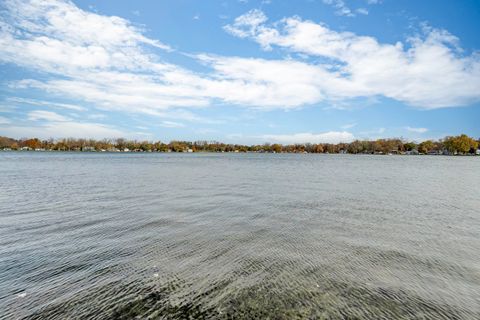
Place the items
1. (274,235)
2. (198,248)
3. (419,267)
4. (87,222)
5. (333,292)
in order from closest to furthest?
1. (333,292)
2. (419,267)
3. (198,248)
4. (274,235)
5. (87,222)

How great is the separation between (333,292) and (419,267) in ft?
12.3

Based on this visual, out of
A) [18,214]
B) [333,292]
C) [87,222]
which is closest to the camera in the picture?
[333,292]

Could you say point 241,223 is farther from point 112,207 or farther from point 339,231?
point 112,207

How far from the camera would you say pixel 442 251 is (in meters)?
9.88

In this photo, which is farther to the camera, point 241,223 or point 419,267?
point 241,223

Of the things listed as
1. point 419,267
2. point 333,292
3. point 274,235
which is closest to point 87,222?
point 274,235

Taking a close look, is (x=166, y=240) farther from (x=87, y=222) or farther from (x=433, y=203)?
(x=433, y=203)

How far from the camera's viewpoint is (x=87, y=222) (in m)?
13.3

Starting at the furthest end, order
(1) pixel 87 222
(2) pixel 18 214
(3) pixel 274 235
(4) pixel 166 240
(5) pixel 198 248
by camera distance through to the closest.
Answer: (2) pixel 18 214 < (1) pixel 87 222 < (3) pixel 274 235 < (4) pixel 166 240 < (5) pixel 198 248

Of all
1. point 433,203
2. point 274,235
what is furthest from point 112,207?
point 433,203

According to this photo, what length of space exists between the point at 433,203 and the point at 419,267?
1444cm

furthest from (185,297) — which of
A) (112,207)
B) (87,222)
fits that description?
(112,207)

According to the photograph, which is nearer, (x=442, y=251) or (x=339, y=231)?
(x=442, y=251)

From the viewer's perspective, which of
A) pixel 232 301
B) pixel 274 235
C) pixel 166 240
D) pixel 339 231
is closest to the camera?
pixel 232 301
